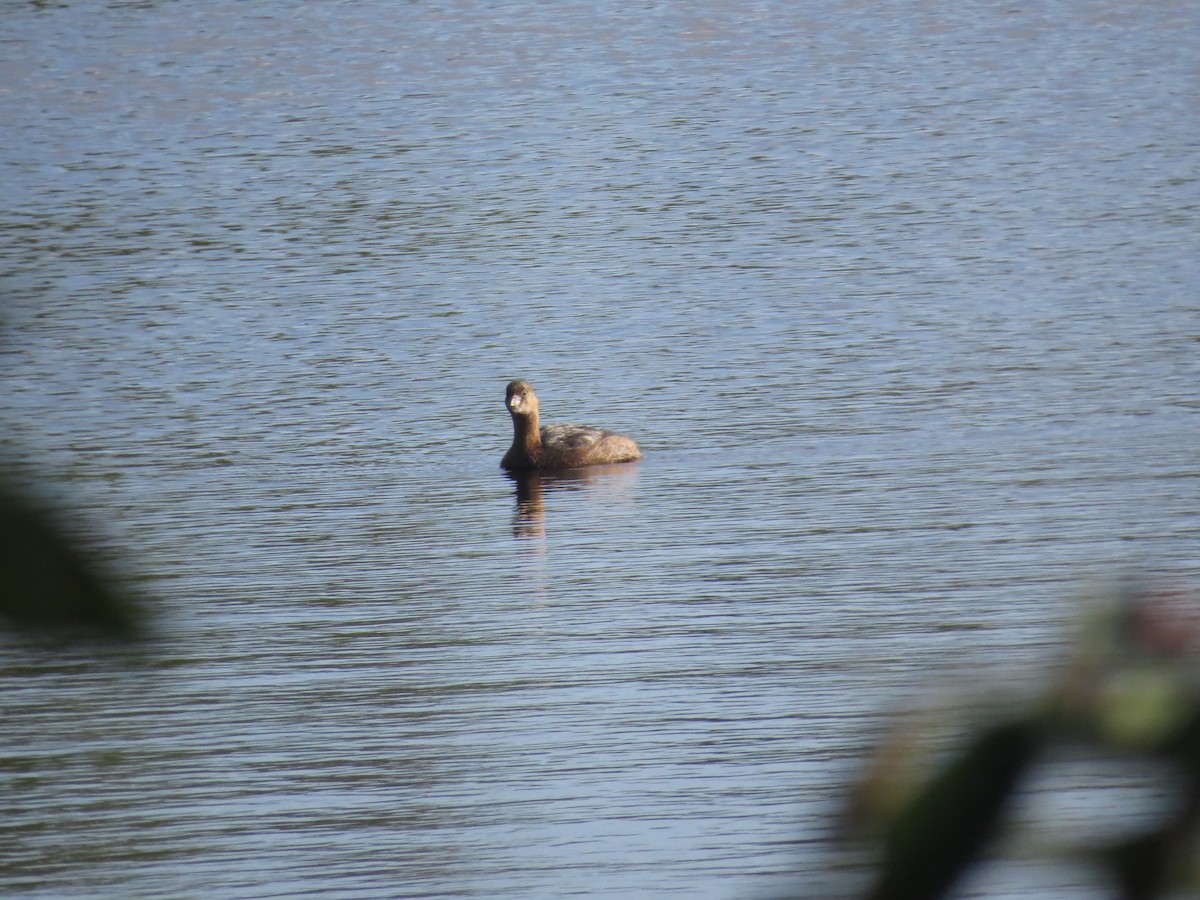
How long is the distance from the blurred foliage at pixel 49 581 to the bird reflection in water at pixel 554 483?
13996mm

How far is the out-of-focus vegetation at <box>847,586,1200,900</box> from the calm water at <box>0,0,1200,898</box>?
2 centimetres

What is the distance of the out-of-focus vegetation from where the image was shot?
1.32ft

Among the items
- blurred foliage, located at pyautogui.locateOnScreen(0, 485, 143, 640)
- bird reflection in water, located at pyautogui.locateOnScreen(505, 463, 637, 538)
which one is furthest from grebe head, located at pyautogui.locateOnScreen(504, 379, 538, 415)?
blurred foliage, located at pyautogui.locateOnScreen(0, 485, 143, 640)

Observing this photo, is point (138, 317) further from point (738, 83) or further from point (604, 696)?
point (738, 83)

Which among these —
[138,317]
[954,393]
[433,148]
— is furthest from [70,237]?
[954,393]

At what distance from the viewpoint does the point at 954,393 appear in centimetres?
1750

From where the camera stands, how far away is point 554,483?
16156 millimetres

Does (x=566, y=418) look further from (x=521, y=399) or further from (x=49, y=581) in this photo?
(x=49, y=581)

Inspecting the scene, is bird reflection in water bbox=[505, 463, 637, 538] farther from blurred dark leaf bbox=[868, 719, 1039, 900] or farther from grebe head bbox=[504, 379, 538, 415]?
blurred dark leaf bbox=[868, 719, 1039, 900]

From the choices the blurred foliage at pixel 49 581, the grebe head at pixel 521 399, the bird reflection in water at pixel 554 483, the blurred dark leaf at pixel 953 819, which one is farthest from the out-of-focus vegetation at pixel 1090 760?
the grebe head at pixel 521 399

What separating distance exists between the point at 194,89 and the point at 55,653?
1608 inches

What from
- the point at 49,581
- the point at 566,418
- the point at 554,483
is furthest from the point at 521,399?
the point at 49,581

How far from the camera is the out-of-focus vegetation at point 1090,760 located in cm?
40

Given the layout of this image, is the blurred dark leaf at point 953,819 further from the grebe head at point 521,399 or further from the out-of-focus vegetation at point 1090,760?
the grebe head at point 521,399
